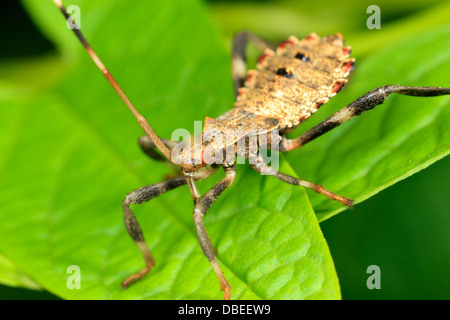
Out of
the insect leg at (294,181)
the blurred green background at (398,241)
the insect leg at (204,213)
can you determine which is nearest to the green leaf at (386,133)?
the insect leg at (294,181)

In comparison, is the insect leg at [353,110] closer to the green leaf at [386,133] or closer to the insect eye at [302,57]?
the green leaf at [386,133]

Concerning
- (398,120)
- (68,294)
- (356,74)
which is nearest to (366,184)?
(398,120)

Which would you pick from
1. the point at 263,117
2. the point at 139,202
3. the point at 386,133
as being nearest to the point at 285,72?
the point at 263,117

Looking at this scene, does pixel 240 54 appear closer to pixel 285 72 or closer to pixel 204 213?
pixel 285 72

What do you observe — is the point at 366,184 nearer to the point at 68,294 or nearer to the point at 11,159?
the point at 68,294

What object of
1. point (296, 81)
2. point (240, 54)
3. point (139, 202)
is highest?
point (240, 54)

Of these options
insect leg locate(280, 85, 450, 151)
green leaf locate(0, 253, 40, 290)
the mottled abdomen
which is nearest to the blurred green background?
green leaf locate(0, 253, 40, 290)

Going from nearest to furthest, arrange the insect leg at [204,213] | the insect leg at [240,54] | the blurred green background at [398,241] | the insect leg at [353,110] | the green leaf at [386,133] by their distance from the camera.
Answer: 1. the insect leg at [204,213]
2. the green leaf at [386,133]
3. the blurred green background at [398,241]
4. the insect leg at [353,110]
5. the insect leg at [240,54]
